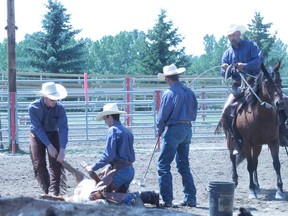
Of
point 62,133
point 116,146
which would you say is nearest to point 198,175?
point 62,133

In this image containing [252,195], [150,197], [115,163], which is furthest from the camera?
[252,195]

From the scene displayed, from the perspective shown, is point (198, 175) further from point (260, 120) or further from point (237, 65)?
point (237, 65)

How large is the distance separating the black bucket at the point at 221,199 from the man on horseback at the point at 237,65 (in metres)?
2.93

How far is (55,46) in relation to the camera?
41156mm

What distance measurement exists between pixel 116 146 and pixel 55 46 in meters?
34.1

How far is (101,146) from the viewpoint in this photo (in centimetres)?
1725

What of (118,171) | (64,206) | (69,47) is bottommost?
(118,171)

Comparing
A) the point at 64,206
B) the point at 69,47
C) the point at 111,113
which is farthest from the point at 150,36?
the point at 64,206

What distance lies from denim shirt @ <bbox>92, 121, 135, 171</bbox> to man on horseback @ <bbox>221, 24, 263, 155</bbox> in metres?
3.23

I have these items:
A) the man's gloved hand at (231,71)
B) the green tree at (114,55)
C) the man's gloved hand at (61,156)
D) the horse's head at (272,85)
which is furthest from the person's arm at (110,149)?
the green tree at (114,55)

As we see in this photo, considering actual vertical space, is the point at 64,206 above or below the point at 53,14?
below

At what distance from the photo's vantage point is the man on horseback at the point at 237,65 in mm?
10445

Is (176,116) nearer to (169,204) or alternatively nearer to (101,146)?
(169,204)

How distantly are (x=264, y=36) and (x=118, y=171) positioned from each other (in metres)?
40.0
